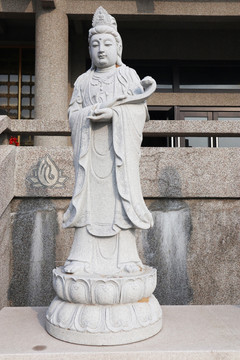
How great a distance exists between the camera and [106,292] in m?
2.26

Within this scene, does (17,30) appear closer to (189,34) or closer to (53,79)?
(53,79)

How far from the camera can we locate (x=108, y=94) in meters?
2.69

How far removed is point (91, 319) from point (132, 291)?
344mm

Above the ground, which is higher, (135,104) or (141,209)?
(135,104)

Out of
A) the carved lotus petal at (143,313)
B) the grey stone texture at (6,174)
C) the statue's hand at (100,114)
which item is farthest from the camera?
the grey stone texture at (6,174)

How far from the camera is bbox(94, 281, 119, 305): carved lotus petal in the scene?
2.26 m

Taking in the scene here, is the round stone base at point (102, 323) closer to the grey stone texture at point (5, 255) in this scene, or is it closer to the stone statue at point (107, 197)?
the stone statue at point (107, 197)

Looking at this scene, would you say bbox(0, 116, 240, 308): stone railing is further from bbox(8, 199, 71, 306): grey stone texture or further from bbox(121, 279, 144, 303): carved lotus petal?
bbox(121, 279, 144, 303): carved lotus petal

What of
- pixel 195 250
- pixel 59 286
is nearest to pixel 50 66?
pixel 195 250

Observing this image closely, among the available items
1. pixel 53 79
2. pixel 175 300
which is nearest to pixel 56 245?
pixel 175 300

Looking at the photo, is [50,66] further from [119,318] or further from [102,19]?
[119,318]

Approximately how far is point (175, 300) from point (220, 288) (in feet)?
1.87

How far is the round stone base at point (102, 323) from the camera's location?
7.25 ft

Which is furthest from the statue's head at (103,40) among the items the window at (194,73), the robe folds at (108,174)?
the window at (194,73)
